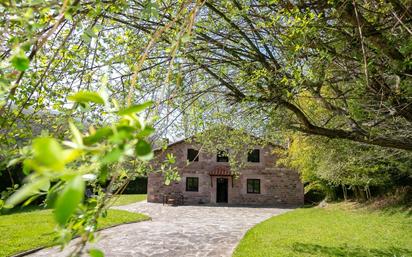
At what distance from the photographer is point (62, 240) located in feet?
2.98

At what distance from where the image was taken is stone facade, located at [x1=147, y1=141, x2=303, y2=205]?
2655 cm

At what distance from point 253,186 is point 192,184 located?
5.07 m

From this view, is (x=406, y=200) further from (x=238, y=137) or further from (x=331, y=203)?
(x=238, y=137)

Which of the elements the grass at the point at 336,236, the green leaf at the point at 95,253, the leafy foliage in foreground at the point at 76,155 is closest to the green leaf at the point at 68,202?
the leafy foliage in foreground at the point at 76,155

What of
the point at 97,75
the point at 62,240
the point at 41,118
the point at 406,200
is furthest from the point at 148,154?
the point at 406,200

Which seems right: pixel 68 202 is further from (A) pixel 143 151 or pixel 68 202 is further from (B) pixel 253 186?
(B) pixel 253 186

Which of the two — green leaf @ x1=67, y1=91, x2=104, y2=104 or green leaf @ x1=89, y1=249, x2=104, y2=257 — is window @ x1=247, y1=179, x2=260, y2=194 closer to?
green leaf @ x1=89, y1=249, x2=104, y2=257

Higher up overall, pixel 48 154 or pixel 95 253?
pixel 48 154

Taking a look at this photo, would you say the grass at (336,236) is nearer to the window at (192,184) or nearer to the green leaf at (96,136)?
the green leaf at (96,136)

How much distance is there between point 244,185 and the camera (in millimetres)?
26781

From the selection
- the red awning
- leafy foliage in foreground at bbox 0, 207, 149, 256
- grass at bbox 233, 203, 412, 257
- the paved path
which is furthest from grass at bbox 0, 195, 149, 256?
the red awning

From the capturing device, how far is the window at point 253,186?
87.9 feet

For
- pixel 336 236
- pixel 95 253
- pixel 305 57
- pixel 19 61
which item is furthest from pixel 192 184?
pixel 19 61

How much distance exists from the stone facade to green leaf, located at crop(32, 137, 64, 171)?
2594cm
